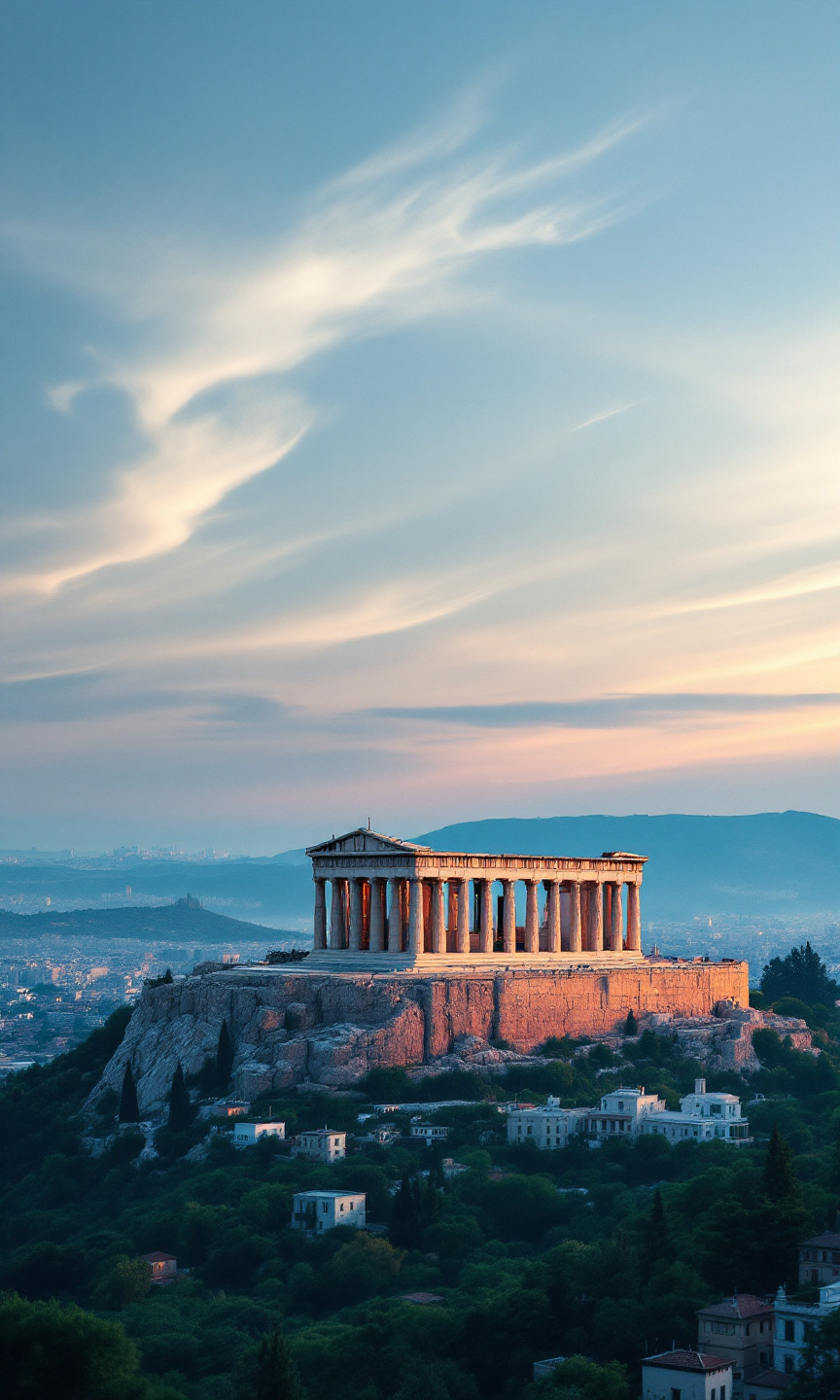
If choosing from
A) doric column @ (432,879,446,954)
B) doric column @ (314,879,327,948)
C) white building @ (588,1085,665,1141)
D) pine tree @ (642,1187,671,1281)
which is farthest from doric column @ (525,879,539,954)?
pine tree @ (642,1187,671,1281)

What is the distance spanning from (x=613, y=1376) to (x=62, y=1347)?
1806 centimetres

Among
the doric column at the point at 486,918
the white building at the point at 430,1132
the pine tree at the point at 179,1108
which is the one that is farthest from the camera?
the doric column at the point at 486,918

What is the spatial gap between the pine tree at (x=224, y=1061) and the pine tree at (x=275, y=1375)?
34175 millimetres

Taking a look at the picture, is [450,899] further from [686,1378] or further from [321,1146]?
[686,1378]

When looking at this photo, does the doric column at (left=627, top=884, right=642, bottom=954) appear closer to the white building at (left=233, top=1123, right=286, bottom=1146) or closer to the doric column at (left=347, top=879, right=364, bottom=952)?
the doric column at (left=347, top=879, right=364, bottom=952)

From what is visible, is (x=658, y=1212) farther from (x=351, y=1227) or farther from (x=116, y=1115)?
(x=116, y=1115)

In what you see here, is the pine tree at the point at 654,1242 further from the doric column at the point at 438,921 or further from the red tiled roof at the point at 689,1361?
the doric column at the point at 438,921

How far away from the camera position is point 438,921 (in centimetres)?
10700

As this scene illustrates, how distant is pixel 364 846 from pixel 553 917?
1341cm

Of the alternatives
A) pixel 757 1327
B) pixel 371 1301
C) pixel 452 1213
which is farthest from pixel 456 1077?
pixel 757 1327

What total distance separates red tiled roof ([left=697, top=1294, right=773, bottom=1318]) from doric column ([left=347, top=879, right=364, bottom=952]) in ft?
141

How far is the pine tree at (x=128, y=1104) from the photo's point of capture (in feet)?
324

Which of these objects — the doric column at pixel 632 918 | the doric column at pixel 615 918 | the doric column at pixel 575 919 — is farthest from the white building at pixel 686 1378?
the doric column at pixel 632 918

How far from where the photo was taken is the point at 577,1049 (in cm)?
10475
